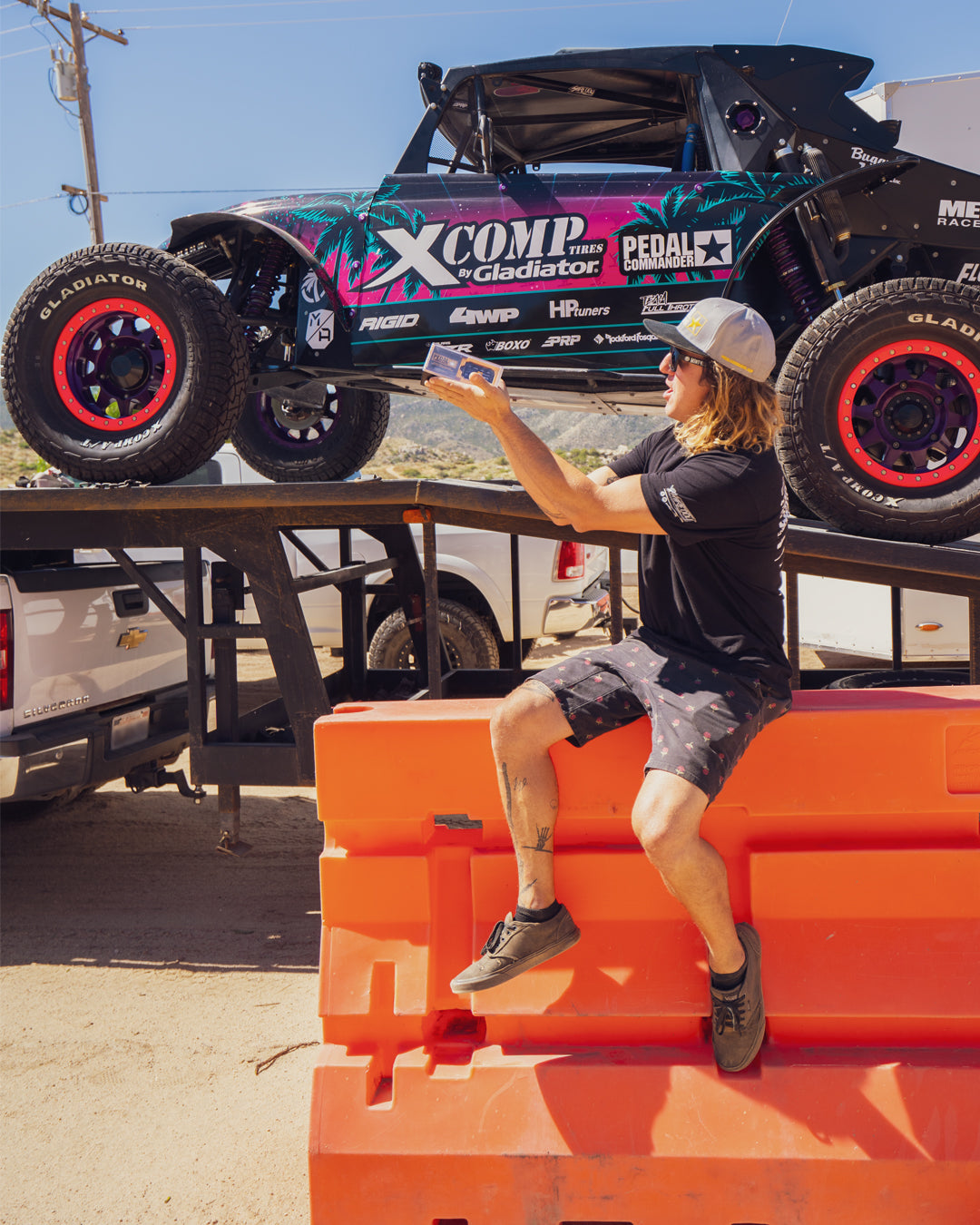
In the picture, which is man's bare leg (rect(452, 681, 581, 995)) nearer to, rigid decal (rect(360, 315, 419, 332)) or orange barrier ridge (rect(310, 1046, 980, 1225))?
orange barrier ridge (rect(310, 1046, 980, 1225))

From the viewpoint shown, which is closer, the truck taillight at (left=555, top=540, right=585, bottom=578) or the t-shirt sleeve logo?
the t-shirt sleeve logo

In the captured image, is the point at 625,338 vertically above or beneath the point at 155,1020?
above

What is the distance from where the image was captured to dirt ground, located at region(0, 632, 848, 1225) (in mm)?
2635

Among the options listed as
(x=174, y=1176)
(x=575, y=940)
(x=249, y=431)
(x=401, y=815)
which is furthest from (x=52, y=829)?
(x=575, y=940)

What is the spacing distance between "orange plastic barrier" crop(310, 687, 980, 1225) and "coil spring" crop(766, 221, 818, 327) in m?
2.12

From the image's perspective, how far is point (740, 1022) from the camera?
2312mm

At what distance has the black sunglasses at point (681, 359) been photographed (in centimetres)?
251

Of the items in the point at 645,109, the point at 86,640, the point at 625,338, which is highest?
the point at 645,109

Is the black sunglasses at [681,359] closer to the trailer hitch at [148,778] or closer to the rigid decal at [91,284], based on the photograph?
the rigid decal at [91,284]

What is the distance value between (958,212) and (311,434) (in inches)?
142

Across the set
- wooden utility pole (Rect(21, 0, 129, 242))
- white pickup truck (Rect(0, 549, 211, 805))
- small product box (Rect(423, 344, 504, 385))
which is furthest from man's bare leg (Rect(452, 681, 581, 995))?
wooden utility pole (Rect(21, 0, 129, 242))

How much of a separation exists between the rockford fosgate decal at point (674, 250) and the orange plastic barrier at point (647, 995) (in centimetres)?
231

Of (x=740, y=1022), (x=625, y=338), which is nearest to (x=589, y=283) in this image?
(x=625, y=338)

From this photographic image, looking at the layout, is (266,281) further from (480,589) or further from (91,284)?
(480,589)
